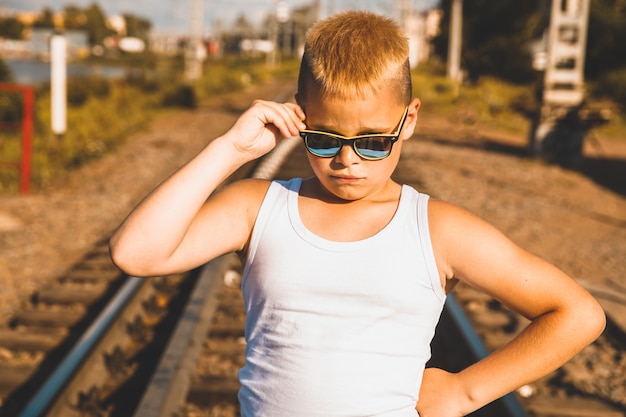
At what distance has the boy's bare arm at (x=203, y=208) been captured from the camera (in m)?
1.63

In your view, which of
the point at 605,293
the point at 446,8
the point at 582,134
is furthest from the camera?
the point at 446,8

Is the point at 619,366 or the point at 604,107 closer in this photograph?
the point at 619,366

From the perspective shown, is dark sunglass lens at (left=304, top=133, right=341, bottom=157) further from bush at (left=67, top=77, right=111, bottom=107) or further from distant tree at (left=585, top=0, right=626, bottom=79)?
distant tree at (left=585, top=0, right=626, bottom=79)

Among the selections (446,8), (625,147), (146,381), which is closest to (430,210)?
(146,381)

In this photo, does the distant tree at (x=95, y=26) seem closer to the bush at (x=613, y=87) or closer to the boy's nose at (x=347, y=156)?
the bush at (x=613, y=87)

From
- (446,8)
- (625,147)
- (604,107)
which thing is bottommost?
(625,147)

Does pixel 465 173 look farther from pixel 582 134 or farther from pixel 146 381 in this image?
pixel 146 381

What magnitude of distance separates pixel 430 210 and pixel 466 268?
0.50ft

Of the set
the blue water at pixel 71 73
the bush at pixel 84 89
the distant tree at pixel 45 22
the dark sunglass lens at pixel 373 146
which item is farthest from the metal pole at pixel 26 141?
the distant tree at pixel 45 22

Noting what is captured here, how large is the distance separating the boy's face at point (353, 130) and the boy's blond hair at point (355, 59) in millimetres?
23

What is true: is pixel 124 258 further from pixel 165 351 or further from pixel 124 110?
pixel 124 110

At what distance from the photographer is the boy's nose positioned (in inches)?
64.9

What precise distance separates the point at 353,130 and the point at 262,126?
24cm

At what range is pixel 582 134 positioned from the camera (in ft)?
46.8
